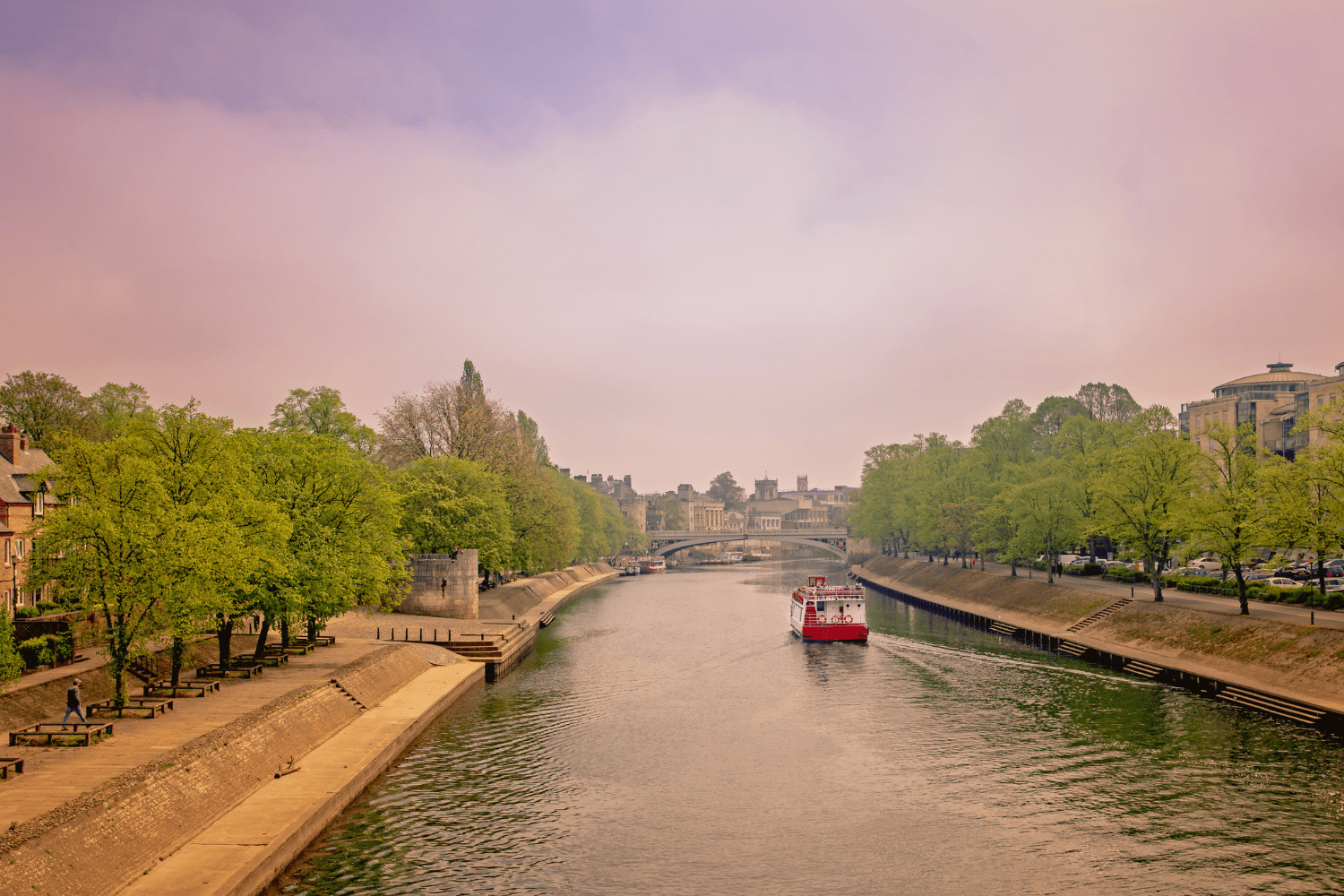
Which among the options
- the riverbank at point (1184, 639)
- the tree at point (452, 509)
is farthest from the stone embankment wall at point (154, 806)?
the riverbank at point (1184, 639)

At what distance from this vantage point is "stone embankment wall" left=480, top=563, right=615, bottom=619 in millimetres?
90188

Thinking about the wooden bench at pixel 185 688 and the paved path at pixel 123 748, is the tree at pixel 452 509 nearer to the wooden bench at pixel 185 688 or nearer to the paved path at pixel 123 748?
the paved path at pixel 123 748

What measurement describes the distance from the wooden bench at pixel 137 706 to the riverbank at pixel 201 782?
0.49 m

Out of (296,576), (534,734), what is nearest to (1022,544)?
(534,734)

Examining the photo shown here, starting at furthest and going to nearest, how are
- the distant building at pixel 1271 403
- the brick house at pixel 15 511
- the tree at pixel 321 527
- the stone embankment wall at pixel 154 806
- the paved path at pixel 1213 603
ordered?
the distant building at pixel 1271 403 → the paved path at pixel 1213 603 → the brick house at pixel 15 511 → the tree at pixel 321 527 → the stone embankment wall at pixel 154 806

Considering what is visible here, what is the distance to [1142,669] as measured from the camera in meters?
59.7

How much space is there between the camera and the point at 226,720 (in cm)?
3709

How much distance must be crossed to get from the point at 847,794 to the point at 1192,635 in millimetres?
36360

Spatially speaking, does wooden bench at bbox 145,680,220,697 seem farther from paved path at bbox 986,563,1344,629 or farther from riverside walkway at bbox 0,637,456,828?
paved path at bbox 986,563,1344,629

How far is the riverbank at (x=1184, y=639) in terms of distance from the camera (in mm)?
48438

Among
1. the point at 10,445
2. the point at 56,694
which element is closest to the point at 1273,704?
the point at 56,694

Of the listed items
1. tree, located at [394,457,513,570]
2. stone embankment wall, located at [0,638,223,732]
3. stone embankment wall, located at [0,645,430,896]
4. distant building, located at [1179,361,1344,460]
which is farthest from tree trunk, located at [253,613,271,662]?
distant building, located at [1179,361,1344,460]

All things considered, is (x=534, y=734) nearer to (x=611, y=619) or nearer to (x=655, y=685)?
(x=655, y=685)

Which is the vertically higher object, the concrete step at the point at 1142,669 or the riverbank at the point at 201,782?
the riverbank at the point at 201,782
